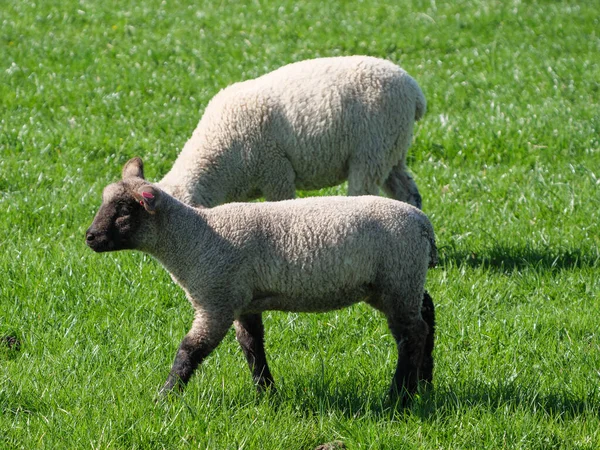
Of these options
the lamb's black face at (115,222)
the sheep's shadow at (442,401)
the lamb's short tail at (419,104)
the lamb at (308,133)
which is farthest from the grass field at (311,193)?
the lamb's short tail at (419,104)

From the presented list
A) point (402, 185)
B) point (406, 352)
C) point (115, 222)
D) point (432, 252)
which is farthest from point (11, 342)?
point (402, 185)

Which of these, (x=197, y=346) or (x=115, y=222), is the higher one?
(x=115, y=222)

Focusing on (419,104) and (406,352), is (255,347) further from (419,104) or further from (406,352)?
(419,104)

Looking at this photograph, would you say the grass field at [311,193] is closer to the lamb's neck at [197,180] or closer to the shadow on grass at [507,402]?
the shadow on grass at [507,402]

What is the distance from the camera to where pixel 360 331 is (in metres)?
6.07

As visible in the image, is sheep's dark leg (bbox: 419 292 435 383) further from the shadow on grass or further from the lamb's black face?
the lamb's black face

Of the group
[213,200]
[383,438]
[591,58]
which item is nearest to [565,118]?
[591,58]

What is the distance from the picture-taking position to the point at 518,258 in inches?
289

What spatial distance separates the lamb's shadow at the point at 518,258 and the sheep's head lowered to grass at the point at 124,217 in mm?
2961

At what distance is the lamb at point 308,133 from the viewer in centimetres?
718

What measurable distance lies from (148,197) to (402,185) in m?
3.39

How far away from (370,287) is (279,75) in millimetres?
2973

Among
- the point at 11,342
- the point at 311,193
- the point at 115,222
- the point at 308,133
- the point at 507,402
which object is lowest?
the point at 311,193

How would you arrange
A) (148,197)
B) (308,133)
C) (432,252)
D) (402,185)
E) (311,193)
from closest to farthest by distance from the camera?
(148,197)
(432,252)
(308,133)
(402,185)
(311,193)
